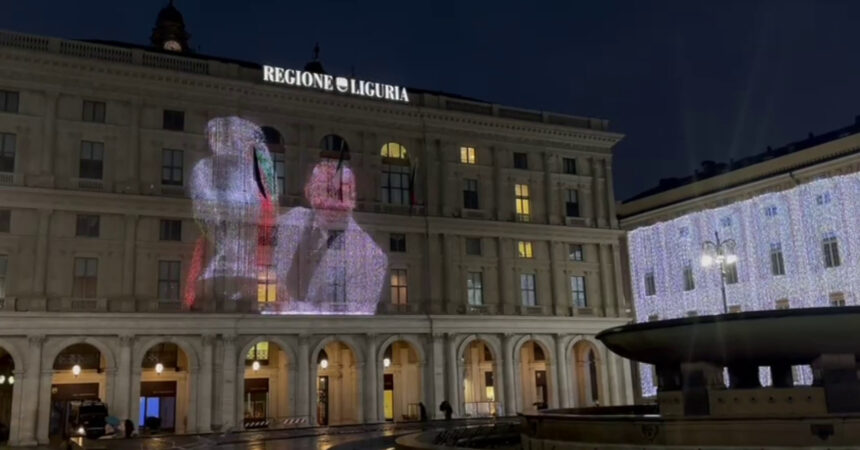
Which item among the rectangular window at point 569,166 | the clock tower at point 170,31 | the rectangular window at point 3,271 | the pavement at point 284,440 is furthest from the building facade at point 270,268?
the clock tower at point 170,31

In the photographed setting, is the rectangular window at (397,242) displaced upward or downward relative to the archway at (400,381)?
upward

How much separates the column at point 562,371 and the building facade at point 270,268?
0.40ft

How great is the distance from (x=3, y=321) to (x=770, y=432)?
33.0 meters

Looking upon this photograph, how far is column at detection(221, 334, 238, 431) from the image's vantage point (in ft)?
128

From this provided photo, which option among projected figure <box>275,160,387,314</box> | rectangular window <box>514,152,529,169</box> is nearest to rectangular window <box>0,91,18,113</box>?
projected figure <box>275,160,387,314</box>

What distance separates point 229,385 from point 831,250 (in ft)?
110

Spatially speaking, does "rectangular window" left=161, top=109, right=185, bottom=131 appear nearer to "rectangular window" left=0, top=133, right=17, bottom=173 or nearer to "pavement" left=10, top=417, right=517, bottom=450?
"rectangular window" left=0, top=133, right=17, bottom=173

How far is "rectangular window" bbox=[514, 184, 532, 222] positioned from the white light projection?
38.1 ft

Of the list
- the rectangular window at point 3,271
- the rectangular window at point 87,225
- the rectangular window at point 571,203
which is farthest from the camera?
the rectangular window at point 571,203

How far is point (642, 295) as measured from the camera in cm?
5809

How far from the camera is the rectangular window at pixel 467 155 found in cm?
4947

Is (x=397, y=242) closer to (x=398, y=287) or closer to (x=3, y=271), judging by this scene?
(x=398, y=287)

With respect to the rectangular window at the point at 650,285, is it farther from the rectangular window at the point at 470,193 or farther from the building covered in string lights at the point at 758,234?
the rectangular window at the point at 470,193

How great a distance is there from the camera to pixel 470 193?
49250 millimetres
